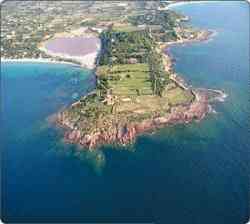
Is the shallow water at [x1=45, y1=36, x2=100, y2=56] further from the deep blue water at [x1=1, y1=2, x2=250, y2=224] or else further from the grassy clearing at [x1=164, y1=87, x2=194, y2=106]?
the grassy clearing at [x1=164, y1=87, x2=194, y2=106]

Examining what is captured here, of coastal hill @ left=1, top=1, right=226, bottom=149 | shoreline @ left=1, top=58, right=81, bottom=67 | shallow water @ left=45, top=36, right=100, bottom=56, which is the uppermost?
coastal hill @ left=1, top=1, right=226, bottom=149

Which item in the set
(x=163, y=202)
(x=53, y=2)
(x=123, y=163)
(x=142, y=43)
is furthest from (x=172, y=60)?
(x=53, y=2)

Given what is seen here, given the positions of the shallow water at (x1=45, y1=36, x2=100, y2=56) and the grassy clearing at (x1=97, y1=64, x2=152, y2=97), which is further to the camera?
the shallow water at (x1=45, y1=36, x2=100, y2=56)

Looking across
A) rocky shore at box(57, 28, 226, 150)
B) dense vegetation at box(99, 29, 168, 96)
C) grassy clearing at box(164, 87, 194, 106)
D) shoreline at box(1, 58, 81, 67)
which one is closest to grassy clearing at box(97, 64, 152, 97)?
dense vegetation at box(99, 29, 168, 96)

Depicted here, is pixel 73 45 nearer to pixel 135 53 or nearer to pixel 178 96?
pixel 135 53

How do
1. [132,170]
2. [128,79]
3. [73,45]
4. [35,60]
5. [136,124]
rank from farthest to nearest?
[73,45]
[35,60]
[128,79]
[136,124]
[132,170]

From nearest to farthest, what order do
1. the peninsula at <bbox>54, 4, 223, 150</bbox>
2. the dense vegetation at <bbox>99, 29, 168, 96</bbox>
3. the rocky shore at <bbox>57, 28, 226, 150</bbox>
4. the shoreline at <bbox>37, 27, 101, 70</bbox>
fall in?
1. the rocky shore at <bbox>57, 28, 226, 150</bbox>
2. the peninsula at <bbox>54, 4, 223, 150</bbox>
3. the dense vegetation at <bbox>99, 29, 168, 96</bbox>
4. the shoreline at <bbox>37, 27, 101, 70</bbox>

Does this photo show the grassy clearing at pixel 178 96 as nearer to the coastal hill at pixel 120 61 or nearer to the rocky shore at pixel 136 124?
the coastal hill at pixel 120 61

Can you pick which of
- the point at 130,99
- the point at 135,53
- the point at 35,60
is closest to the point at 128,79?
the point at 130,99
